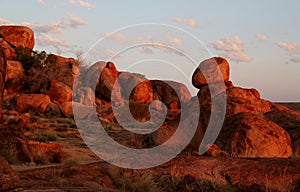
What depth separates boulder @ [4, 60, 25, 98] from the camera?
3584 centimetres

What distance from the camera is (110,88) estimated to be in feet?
126

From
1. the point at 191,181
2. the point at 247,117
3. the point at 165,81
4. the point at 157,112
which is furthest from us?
the point at 165,81

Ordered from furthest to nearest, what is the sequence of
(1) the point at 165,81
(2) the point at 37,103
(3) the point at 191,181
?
1. (1) the point at 165,81
2. (2) the point at 37,103
3. (3) the point at 191,181

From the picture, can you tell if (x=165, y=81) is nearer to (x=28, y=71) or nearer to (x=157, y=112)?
(x=157, y=112)

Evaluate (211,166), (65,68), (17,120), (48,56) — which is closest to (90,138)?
(17,120)

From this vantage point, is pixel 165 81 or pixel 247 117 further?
pixel 165 81

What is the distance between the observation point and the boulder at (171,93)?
37156 mm

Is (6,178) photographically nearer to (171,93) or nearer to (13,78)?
(13,78)

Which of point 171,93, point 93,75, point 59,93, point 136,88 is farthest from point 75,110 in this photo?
point 171,93

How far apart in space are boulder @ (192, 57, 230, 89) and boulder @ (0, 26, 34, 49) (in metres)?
26.7

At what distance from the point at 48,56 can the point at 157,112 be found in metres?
15.4

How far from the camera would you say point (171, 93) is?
1524 inches

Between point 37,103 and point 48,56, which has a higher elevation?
point 48,56

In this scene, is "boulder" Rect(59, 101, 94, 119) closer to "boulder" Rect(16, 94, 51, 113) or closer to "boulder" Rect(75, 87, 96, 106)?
"boulder" Rect(16, 94, 51, 113)
